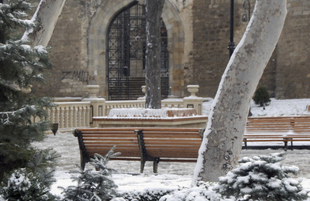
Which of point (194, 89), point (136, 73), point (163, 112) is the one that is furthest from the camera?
point (136, 73)

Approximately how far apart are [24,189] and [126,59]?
19422 mm

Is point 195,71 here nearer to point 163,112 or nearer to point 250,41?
point 163,112

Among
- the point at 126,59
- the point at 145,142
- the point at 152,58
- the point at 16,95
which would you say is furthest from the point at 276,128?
the point at 126,59

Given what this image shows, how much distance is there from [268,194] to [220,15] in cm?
2238

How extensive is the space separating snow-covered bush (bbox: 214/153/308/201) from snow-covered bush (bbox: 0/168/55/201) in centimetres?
128

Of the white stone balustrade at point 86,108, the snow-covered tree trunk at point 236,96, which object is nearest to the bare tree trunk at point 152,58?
the white stone balustrade at point 86,108

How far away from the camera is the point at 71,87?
80.7 ft

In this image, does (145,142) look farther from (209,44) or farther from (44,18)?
(209,44)

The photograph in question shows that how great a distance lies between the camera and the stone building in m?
22.8

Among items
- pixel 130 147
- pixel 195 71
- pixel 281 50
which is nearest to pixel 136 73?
pixel 195 71

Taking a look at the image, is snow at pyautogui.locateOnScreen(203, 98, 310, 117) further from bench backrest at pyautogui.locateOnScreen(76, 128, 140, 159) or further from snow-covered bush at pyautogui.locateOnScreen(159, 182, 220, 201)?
snow-covered bush at pyautogui.locateOnScreen(159, 182, 220, 201)

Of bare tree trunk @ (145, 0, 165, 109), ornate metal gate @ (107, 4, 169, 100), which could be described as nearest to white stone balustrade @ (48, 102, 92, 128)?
bare tree trunk @ (145, 0, 165, 109)

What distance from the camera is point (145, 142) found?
6922mm

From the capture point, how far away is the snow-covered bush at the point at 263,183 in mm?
Answer: 2906
